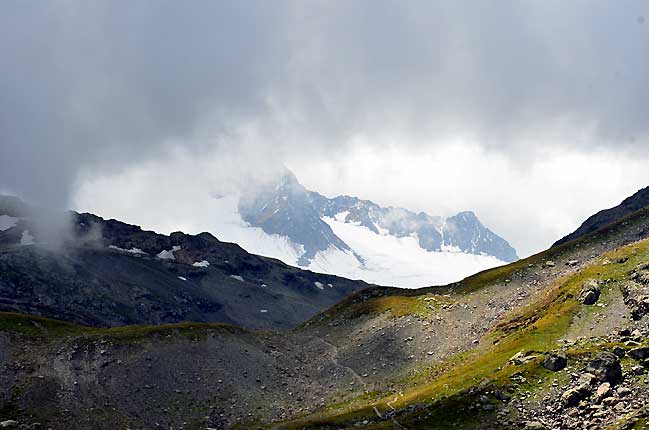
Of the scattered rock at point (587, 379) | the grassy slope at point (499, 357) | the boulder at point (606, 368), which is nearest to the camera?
the boulder at point (606, 368)

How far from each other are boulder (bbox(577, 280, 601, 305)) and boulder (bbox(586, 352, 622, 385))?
106 ft

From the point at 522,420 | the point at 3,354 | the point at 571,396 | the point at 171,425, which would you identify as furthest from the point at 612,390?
the point at 3,354

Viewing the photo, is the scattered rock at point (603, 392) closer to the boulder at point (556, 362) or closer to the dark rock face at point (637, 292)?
the boulder at point (556, 362)

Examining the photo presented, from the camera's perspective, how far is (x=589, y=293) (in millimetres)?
95688

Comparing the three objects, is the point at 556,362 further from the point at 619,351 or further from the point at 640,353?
the point at 640,353

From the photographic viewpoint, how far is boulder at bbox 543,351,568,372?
67875 millimetres

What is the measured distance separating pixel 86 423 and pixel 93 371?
14.4m

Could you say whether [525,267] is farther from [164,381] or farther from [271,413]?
[164,381]

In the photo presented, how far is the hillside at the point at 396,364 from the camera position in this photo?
64750mm

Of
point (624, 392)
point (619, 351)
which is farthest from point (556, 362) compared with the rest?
point (624, 392)

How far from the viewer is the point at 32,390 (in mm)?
91688

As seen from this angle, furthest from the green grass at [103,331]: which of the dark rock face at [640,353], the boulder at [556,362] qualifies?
the dark rock face at [640,353]

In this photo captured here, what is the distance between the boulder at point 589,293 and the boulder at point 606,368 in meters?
32.2

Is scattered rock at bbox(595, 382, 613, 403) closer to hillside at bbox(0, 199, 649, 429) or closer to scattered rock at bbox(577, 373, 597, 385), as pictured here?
hillside at bbox(0, 199, 649, 429)
